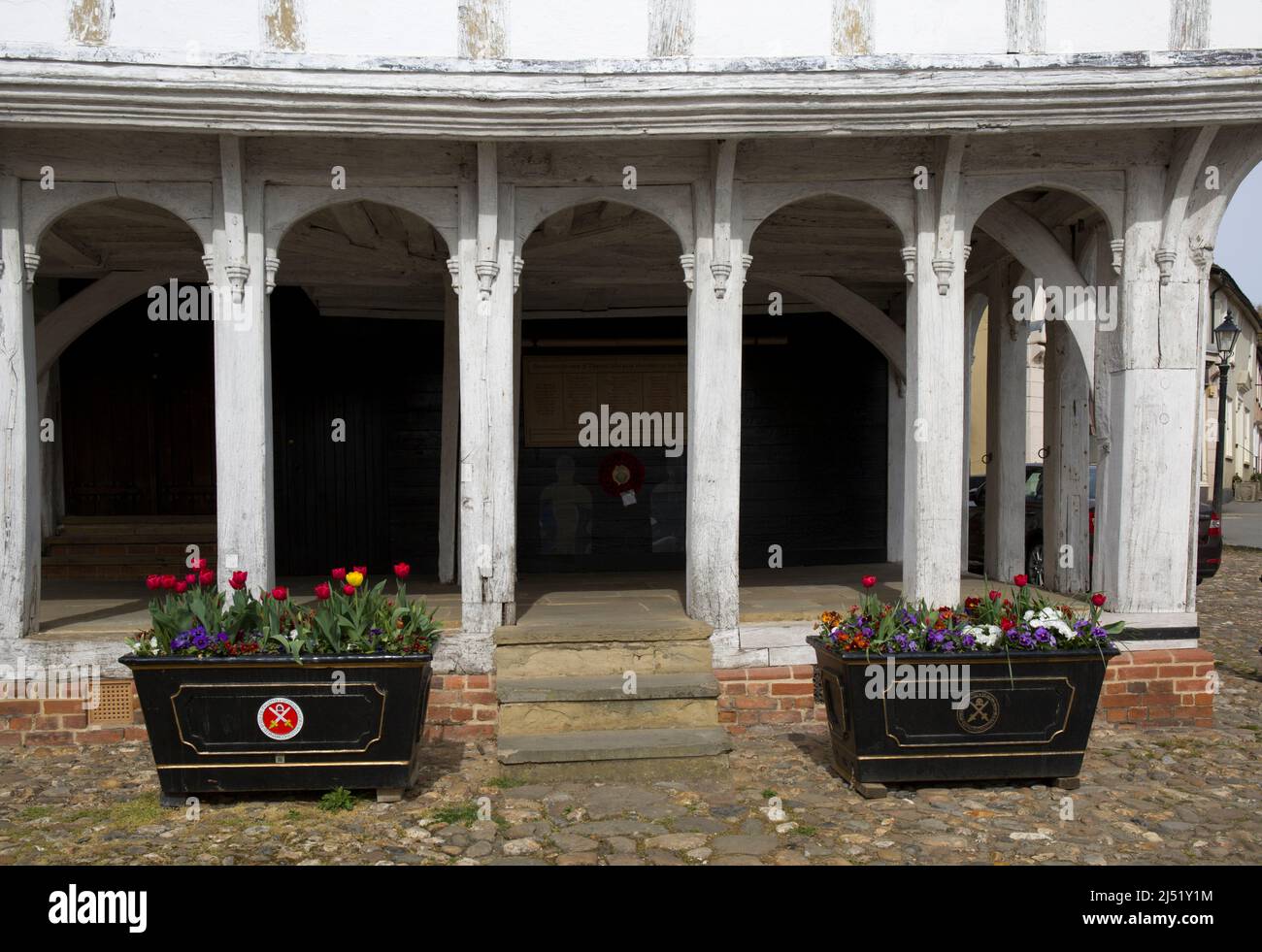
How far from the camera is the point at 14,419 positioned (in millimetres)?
6742

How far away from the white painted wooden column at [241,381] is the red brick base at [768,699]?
304cm

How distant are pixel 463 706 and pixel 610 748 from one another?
1341 mm

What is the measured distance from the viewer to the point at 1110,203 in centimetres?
712

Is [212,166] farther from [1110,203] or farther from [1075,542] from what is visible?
[1075,542]

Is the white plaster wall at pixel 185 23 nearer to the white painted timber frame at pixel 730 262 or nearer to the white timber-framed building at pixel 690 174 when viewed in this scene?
the white timber-framed building at pixel 690 174

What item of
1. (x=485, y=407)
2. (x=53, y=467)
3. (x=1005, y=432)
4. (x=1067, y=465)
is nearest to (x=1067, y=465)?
(x=1067, y=465)

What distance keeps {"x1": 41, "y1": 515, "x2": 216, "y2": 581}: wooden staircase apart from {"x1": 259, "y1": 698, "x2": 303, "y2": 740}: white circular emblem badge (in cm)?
585

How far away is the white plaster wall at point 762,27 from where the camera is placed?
21.6 feet

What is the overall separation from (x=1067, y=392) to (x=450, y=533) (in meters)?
5.33

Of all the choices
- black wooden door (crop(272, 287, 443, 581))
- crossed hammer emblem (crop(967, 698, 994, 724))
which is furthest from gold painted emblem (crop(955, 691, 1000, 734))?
black wooden door (crop(272, 287, 443, 581))

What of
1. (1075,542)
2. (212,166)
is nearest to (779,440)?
(1075,542)

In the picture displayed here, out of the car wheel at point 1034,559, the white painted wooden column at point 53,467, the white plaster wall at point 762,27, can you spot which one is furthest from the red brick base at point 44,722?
the car wheel at point 1034,559

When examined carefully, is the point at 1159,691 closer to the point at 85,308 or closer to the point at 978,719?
the point at 978,719

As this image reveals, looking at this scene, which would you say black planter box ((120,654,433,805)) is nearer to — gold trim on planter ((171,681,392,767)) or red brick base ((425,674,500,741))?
gold trim on planter ((171,681,392,767))
